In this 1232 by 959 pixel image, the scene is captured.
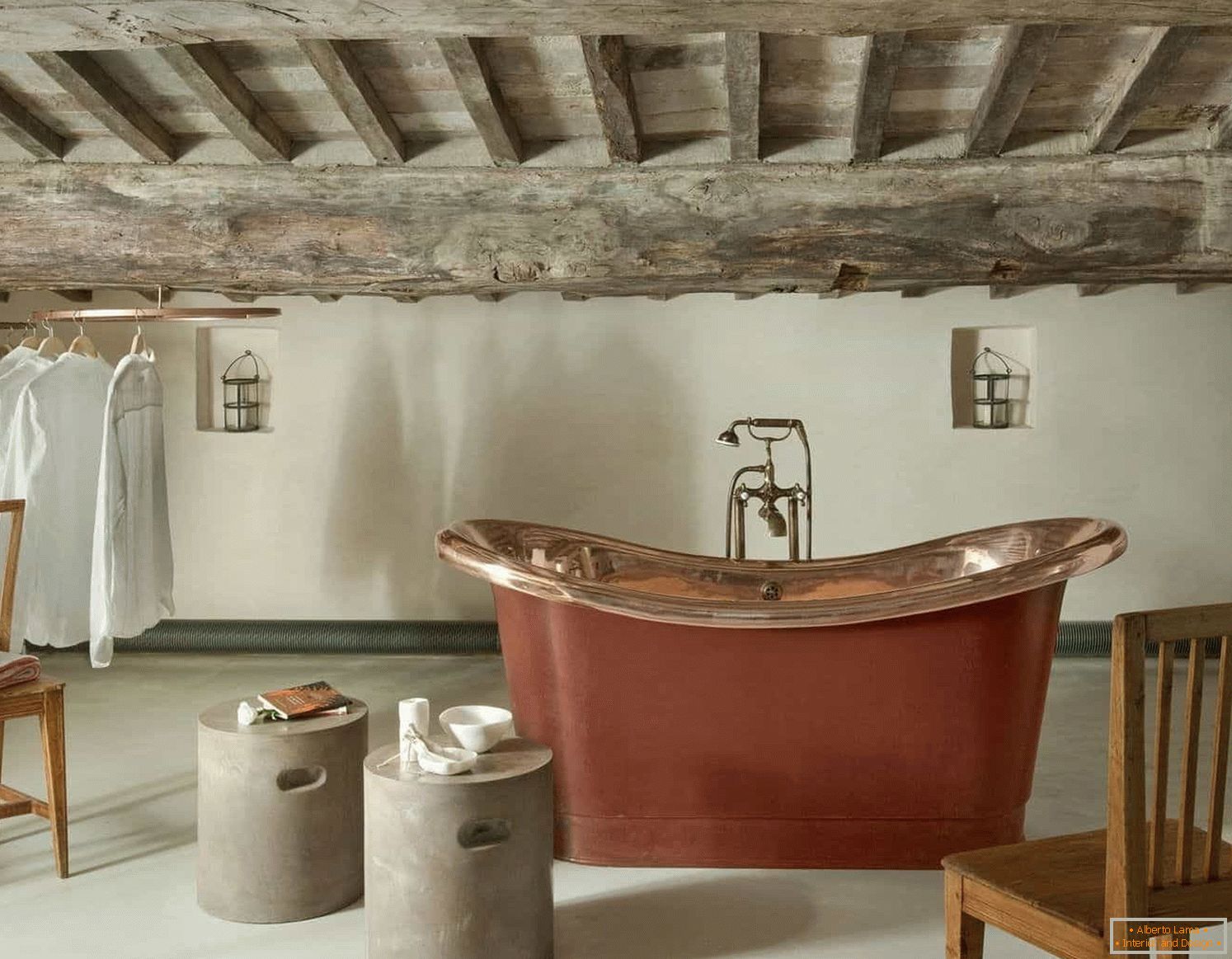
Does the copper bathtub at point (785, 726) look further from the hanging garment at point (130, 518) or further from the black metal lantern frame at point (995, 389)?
the black metal lantern frame at point (995, 389)

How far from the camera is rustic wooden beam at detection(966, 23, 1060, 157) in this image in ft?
9.44

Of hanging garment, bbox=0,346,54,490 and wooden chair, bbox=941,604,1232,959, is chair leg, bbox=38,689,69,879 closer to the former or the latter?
hanging garment, bbox=0,346,54,490

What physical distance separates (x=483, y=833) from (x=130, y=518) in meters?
1.94

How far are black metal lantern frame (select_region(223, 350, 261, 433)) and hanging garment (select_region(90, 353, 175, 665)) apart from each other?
2.39 meters

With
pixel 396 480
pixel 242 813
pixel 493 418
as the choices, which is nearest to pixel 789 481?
pixel 493 418

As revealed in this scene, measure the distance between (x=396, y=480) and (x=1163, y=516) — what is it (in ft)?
13.1

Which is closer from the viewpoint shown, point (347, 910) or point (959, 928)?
point (959, 928)

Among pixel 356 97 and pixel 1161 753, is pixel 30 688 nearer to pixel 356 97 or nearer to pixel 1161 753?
pixel 356 97

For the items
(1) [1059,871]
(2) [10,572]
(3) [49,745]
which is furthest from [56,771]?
(1) [1059,871]

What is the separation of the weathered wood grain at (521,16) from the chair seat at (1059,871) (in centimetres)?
143

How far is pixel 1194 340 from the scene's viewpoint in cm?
617

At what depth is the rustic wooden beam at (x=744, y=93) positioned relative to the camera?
2.89 metres

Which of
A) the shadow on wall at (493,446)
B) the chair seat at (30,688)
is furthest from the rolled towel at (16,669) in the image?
the shadow on wall at (493,446)

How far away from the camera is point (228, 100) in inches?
128
